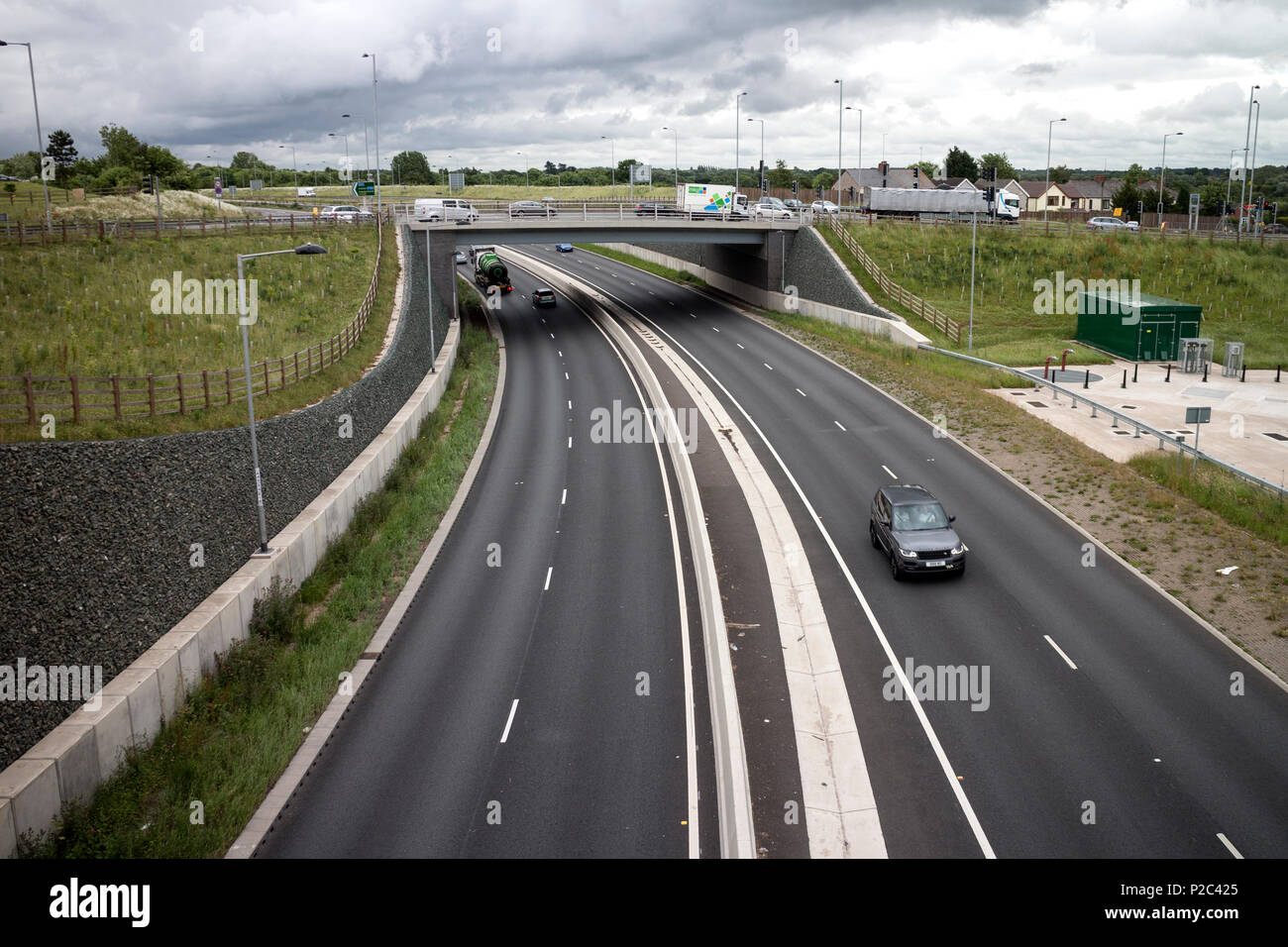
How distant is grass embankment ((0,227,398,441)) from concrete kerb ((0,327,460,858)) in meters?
3.61

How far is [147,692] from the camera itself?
17.9 meters

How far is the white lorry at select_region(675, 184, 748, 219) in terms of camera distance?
230 feet

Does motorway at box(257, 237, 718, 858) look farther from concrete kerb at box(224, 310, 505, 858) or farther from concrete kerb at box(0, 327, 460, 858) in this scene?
concrete kerb at box(0, 327, 460, 858)

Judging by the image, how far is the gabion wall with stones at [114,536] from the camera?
16.5m

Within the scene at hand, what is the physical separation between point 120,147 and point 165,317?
73451 millimetres

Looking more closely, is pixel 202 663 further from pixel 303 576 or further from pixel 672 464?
pixel 672 464

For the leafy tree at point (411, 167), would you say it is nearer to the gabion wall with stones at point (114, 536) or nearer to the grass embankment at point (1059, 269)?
the grass embankment at point (1059, 269)

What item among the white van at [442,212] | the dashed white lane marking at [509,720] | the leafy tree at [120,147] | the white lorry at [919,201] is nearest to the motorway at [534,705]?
the dashed white lane marking at [509,720]

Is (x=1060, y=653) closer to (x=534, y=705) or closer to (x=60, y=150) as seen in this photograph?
(x=534, y=705)

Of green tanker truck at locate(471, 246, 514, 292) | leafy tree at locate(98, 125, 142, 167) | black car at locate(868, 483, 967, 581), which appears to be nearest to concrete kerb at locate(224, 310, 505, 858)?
black car at locate(868, 483, 967, 581)

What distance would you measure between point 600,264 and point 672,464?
201 feet

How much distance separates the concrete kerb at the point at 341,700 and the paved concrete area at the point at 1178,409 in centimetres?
2304

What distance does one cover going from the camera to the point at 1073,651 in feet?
68.7
